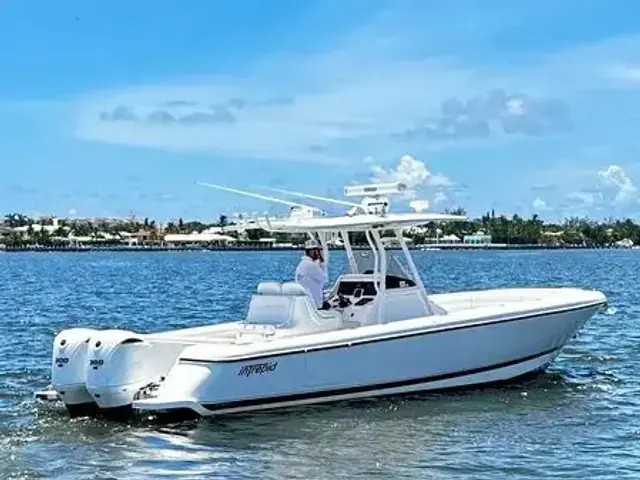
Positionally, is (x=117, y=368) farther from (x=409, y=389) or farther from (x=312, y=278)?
(x=409, y=389)

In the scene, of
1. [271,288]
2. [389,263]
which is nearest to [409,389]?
[389,263]

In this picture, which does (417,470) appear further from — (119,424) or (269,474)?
(119,424)

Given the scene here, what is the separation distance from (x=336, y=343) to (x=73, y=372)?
143 inches

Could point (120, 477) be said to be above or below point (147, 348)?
below

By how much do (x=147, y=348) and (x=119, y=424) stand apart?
1.09 metres

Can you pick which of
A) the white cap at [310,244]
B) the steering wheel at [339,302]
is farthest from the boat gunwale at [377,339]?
the white cap at [310,244]

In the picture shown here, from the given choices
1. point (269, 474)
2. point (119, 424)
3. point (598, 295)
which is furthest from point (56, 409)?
point (598, 295)

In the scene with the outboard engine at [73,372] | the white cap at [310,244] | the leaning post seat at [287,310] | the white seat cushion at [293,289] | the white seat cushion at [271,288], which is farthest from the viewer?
the white cap at [310,244]

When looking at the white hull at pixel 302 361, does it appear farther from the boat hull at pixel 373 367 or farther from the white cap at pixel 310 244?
the white cap at pixel 310 244

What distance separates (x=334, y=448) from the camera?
1425 cm

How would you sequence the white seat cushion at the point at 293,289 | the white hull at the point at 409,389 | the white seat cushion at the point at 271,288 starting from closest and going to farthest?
the white hull at the point at 409,389, the white seat cushion at the point at 293,289, the white seat cushion at the point at 271,288

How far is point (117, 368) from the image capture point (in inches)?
597

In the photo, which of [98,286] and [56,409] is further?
[98,286]

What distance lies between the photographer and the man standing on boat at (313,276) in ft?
57.3
